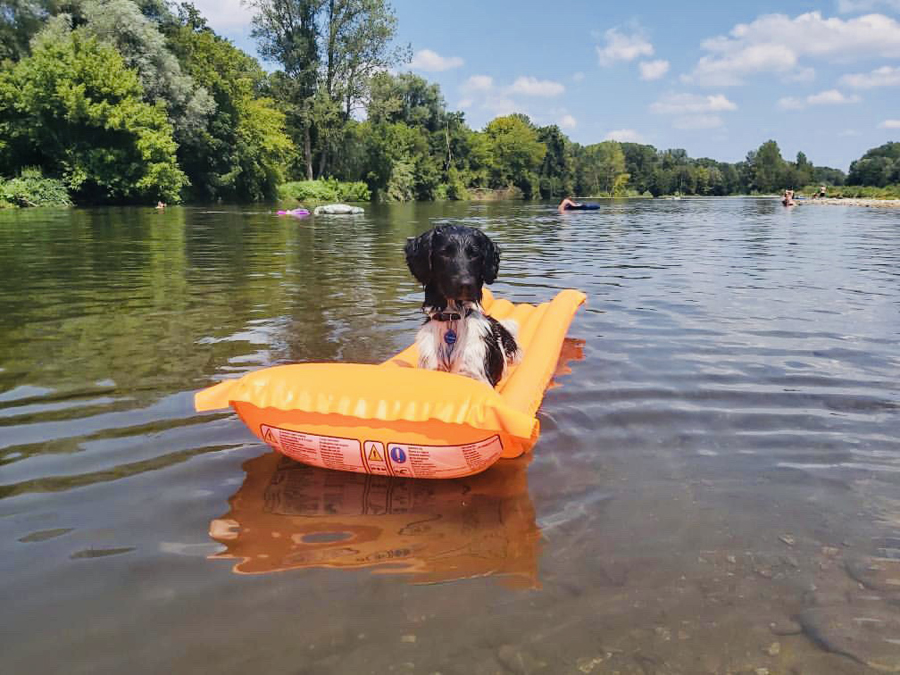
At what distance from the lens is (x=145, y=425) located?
4.38 m

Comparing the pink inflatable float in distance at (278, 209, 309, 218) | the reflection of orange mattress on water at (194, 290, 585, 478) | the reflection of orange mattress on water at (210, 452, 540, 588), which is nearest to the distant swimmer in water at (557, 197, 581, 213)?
the pink inflatable float in distance at (278, 209, 309, 218)

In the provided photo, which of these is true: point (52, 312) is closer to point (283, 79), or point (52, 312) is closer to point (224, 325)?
point (224, 325)

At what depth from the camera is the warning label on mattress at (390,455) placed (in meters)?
3.45

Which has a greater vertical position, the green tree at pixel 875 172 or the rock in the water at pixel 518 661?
the green tree at pixel 875 172

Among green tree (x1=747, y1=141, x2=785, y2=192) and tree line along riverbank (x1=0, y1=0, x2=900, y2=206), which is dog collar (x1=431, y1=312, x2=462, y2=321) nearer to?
tree line along riverbank (x1=0, y1=0, x2=900, y2=206)

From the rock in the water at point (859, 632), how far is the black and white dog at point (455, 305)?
265cm

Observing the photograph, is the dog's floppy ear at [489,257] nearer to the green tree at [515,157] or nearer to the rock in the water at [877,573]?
the rock in the water at [877,573]

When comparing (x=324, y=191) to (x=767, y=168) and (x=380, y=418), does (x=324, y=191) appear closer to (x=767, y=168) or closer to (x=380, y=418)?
(x=380, y=418)

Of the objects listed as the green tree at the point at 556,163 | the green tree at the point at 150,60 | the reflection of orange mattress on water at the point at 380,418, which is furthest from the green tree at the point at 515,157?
the reflection of orange mattress on water at the point at 380,418

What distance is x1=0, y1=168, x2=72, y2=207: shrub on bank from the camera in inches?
1271

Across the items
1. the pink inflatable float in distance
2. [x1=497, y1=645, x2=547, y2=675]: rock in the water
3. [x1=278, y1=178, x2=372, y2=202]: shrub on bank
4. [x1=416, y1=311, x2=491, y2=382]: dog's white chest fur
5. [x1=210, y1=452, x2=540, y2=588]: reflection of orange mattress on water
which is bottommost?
[x1=497, y1=645, x2=547, y2=675]: rock in the water

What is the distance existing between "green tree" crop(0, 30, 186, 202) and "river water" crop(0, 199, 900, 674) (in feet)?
109

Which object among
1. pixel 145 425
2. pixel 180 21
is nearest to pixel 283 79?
pixel 180 21

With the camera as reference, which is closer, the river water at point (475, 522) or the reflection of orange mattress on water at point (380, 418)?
the river water at point (475, 522)
